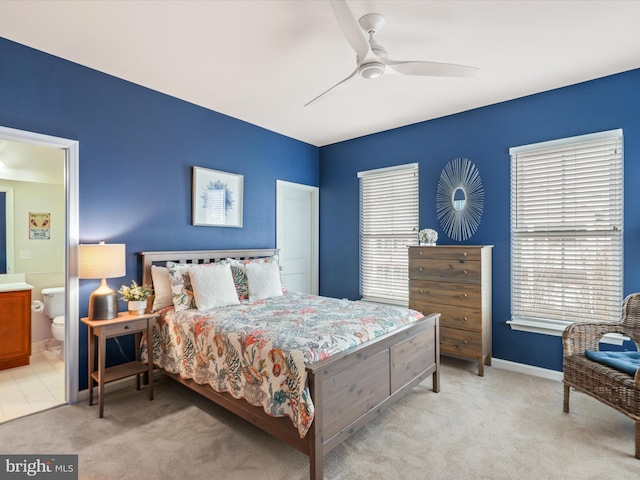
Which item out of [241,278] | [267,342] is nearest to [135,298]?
[241,278]

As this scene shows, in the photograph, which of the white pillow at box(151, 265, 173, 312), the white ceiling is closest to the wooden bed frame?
the white pillow at box(151, 265, 173, 312)

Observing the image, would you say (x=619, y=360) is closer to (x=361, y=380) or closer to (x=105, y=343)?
(x=361, y=380)

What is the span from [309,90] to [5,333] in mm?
4070

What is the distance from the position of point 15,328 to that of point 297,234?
3.49 meters

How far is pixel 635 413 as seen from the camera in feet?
7.02

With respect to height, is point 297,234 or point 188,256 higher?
point 297,234

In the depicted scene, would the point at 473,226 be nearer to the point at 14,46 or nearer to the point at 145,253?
the point at 145,253

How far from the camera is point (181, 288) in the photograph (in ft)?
10.2

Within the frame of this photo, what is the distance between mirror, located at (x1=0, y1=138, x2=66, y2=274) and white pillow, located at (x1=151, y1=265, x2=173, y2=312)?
5.36ft

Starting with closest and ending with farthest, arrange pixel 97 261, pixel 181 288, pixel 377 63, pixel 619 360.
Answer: pixel 377 63 < pixel 619 360 < pixel 97 261 < pixel 181 288

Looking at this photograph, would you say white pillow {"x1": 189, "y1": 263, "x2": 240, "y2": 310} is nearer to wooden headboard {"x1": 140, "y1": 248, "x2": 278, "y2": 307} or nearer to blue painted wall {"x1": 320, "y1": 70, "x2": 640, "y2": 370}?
wooden headboard {"x1": 140, "y1": 248, "x2": 278, "y2": 307}

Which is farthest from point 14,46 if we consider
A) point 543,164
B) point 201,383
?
point 543,164

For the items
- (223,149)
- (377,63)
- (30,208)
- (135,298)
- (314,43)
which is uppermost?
(314,43)

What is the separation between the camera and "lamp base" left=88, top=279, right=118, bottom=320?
2.78 metres
